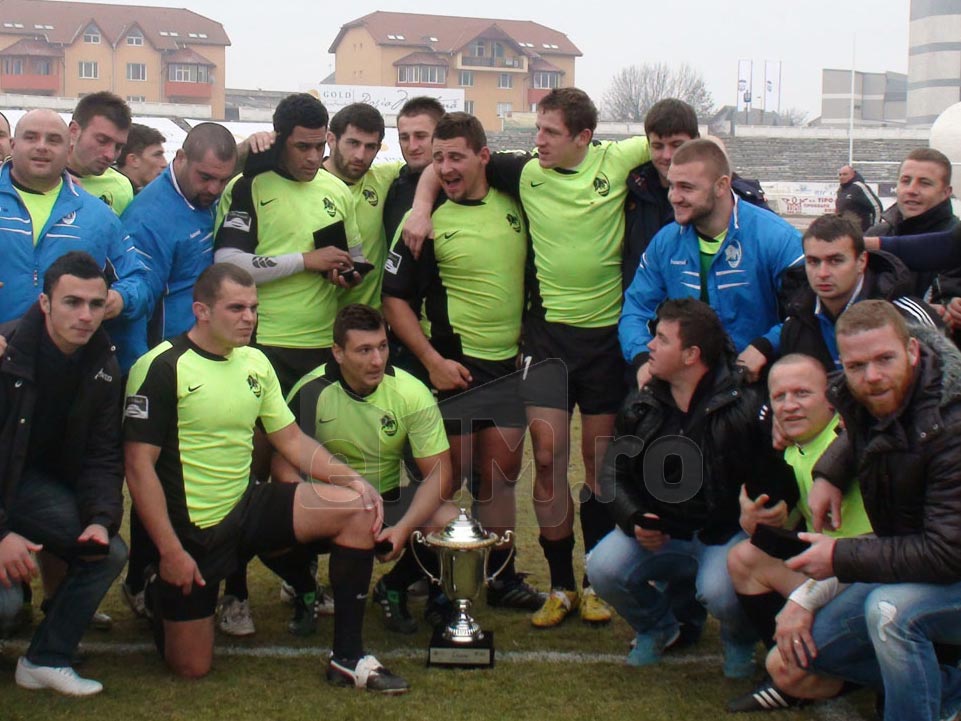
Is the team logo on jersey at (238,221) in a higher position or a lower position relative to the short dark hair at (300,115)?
lower

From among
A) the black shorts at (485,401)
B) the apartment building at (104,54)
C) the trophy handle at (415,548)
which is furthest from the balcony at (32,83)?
the trophy handle at (415,548)

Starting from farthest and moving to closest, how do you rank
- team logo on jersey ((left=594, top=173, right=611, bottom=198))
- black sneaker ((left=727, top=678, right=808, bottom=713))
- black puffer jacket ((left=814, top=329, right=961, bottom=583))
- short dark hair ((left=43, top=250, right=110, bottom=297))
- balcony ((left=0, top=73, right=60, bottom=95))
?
balcony ((left=0, top=73, right=60, bottom=95)) < team logo on jersey ((left=594, top=173, right=611, bottom=198)) < short dark hair ((left=43, top=250, right=110, bottom=297)) < black sneaker ((left=727, top=678, right=808, bottom=713)) < black puffer jacket ((left=814, top=329, right=961, bottom=583))

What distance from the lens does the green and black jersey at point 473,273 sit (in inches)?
191

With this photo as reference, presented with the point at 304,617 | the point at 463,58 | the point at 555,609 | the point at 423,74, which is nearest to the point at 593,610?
the point at 555,609

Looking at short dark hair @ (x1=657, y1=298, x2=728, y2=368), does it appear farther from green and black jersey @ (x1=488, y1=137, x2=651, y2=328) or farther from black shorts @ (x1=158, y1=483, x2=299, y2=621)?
black shorts @ (x1=158, y1=483, x2=299, y2=621)

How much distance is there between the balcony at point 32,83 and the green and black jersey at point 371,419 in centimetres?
6855

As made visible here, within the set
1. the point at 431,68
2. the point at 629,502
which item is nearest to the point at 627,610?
the point at 629,502

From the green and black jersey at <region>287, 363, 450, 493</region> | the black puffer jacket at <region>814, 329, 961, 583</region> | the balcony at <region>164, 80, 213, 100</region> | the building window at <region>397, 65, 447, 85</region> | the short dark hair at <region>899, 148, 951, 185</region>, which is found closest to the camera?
the black puffer jacket at <region>814, 329, 961, 583</region>

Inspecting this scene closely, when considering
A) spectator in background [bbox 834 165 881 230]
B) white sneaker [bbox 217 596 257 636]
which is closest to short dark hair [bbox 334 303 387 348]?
white sneaker [bbox 217 596 257 636]

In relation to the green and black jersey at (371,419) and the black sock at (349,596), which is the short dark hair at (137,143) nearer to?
the green and black jersey at (371,419)

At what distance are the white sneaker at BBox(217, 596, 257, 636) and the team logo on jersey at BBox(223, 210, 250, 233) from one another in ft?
4.91

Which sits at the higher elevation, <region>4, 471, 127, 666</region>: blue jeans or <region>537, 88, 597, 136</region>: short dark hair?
<region>537, 88, 597, 136</region>: short dark hair

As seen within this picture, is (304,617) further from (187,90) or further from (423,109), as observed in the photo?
(187,90)

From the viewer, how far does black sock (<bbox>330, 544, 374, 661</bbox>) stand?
13.5ft
